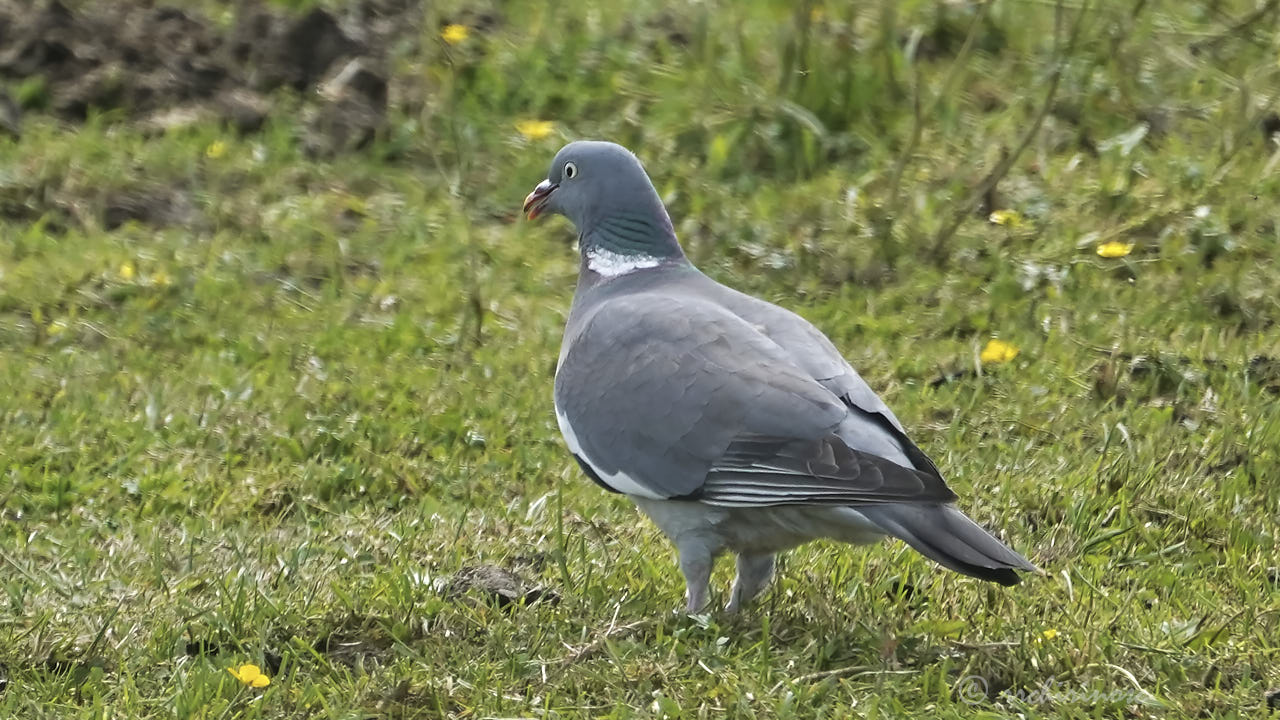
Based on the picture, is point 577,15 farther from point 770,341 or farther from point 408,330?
point 770,341

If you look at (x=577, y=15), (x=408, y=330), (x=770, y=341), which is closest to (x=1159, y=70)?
(x=577, y=15)

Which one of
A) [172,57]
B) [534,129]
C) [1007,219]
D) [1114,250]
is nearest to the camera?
[1114,250]

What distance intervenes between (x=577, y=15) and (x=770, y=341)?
4.42m

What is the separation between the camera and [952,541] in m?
3.50

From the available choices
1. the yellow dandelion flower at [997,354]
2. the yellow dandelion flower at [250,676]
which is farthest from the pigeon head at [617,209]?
the yellow dandelion flower at [250,676]

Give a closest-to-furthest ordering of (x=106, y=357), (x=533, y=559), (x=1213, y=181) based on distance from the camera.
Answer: (x=533, y=559) → (x=106, y=357) → (x=1213, y=181)

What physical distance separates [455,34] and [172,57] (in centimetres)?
126

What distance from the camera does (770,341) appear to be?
409cm

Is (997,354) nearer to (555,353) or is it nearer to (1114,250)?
(1114,250)

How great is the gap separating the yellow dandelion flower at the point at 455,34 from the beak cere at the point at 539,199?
2778 millimetres

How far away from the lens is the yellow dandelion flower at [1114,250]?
20.3ft

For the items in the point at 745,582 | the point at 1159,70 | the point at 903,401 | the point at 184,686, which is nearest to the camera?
the point at 184,686
